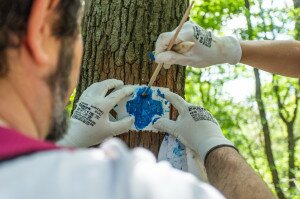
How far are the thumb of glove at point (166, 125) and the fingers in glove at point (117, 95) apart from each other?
22 cm

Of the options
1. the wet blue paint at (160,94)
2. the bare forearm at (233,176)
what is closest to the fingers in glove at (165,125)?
the wet blue paint at (160,94)

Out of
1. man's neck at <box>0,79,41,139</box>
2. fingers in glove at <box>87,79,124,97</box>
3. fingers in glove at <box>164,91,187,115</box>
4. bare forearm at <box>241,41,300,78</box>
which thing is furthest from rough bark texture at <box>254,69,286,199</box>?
man's neck at <box>0,79,41,139</box>

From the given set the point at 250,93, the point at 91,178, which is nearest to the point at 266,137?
the point at 250,93

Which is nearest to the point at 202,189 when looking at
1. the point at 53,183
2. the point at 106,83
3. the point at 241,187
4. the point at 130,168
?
the point at 130,168

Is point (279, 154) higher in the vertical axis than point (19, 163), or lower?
lower

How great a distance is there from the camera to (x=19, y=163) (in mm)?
714

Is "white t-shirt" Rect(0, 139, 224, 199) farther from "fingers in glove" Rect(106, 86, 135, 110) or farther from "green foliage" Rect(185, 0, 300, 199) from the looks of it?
"green foliage" Rect(185, 0, 300, 199)

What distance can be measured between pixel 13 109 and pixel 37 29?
0.18m

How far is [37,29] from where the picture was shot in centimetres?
99

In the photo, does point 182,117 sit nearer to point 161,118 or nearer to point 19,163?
point 161,118

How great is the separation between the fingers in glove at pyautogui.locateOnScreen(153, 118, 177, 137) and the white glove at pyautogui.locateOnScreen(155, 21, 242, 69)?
288 millimetres

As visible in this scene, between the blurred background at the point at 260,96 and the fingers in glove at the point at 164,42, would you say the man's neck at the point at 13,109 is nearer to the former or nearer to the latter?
the fingers in glove at the point at 164,42

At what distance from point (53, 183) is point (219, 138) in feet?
5.39

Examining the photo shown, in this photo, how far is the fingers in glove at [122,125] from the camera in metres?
2.32
